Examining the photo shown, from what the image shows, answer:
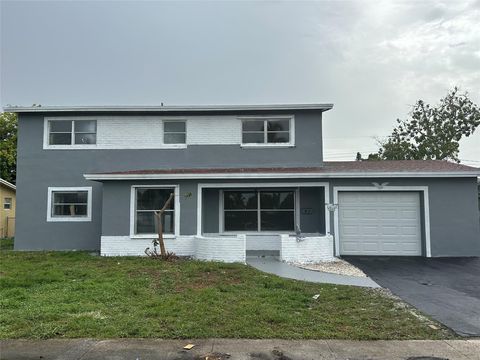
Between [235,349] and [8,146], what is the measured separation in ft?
109

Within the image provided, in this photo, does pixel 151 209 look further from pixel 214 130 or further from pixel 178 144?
pixel 214 130

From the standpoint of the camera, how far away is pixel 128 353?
5.10 meters

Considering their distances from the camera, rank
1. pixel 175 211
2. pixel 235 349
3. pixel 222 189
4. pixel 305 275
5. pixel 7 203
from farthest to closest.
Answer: pixel 7 203
pixel 222 189
pixel 175 211
pixel 305 275
pixel 235 349

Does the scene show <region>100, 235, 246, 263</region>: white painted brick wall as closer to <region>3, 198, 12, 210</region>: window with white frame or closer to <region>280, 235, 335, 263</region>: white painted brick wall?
<region>280, 235, 335, 263</region>: white painted brick wall

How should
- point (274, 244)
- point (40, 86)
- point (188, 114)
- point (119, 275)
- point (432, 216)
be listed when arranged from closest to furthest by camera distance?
point (119, 275)
point (432, 216)
point (274, 244)
point (188, 114)
point (40, 86)

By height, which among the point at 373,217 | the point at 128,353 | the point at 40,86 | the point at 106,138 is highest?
the point at 40,86

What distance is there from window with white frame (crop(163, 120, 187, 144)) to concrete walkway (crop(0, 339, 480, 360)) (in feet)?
35.7

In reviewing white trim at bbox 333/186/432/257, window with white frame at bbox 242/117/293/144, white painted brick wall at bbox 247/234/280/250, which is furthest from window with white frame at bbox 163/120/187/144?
white trim at bbox 333/186/432/257

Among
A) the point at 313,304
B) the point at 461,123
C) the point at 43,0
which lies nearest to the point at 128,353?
the point at 313,304

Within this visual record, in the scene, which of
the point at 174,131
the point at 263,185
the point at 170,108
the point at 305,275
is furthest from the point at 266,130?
the point at 305,275

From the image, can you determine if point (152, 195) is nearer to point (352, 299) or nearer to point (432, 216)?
point (352, 299)

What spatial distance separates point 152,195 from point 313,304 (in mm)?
8047

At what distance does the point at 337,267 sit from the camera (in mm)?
11398

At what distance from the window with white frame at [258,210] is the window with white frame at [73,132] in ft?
19.6
